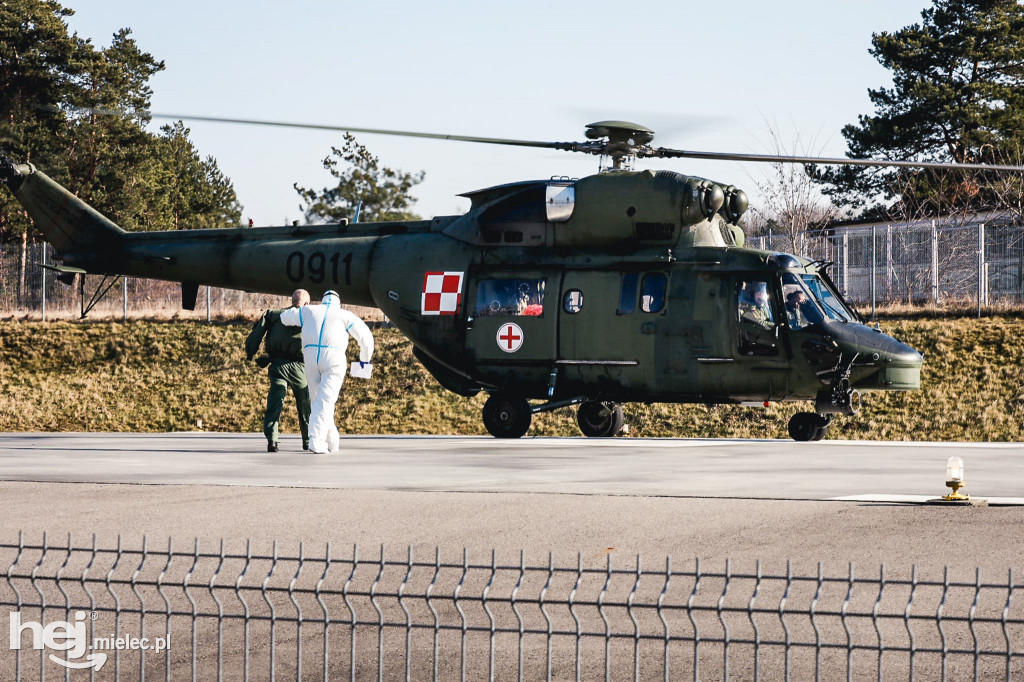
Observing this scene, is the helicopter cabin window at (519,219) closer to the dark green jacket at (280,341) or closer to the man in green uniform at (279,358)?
the man in green uniform at (279,358)

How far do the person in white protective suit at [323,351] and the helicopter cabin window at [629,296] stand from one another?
3886mm

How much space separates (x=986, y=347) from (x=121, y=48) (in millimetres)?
44686

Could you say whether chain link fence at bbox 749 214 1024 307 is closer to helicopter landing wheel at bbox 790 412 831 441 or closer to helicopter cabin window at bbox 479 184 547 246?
helicopter landing wheel at bbox 790 412 831 441

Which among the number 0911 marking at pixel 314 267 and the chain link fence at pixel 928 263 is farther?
the chain link fence at pixel 928 263

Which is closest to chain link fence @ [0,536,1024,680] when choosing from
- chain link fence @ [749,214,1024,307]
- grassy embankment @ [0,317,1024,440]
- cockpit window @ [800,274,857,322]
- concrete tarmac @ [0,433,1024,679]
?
concrete tarmac @ [0,433,1024,679]

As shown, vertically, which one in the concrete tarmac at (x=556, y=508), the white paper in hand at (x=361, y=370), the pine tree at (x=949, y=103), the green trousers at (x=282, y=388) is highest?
the pine tree at (x=949, y=103)

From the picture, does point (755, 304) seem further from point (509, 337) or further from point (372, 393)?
point (372, 393)

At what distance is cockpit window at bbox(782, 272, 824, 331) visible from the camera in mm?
18266

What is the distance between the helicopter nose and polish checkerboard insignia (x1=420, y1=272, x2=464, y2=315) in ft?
19.3

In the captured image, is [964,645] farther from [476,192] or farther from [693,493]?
[476,192]

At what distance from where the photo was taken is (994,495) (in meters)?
12.5

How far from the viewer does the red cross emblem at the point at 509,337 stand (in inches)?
777

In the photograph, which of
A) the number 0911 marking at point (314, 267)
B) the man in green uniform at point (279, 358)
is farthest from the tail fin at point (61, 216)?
the man in green uniform at point (279, 358)

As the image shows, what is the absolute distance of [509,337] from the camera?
19.8 m
